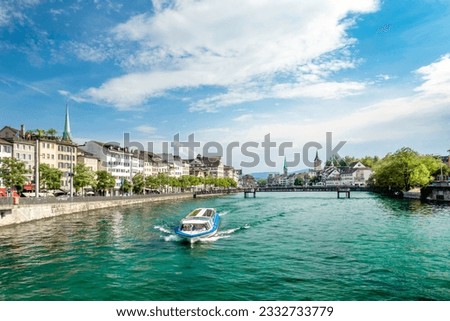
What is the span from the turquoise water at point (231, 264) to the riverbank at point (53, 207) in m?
4.38

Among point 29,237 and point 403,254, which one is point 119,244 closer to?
point 29,237

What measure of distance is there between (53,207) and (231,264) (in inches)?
1554

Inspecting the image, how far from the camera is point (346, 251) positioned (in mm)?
27969

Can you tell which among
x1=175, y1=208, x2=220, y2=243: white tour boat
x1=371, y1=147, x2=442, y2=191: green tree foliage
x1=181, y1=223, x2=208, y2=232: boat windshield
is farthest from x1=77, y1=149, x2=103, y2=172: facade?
x1=371, y1=147, x2=442, y2=191: green tree foliage

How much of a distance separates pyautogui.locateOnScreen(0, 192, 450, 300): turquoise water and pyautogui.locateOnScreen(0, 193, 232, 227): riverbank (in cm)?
438

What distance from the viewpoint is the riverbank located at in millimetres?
44025

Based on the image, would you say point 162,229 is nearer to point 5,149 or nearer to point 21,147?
point 5,149

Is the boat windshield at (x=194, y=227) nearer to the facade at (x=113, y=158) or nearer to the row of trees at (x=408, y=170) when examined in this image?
the row of trees at (x=408, y=170)

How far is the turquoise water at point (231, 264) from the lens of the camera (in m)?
18.8

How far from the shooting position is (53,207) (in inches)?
2162

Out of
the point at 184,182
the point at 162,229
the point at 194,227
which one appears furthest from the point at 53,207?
the point at 184,182

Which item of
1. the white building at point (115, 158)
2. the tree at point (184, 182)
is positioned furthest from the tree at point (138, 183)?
the tree at point (184, 182)

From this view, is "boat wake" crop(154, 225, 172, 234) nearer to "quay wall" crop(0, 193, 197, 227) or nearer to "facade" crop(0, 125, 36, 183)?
"quay wall" crop(0, 193, 197, 227)
